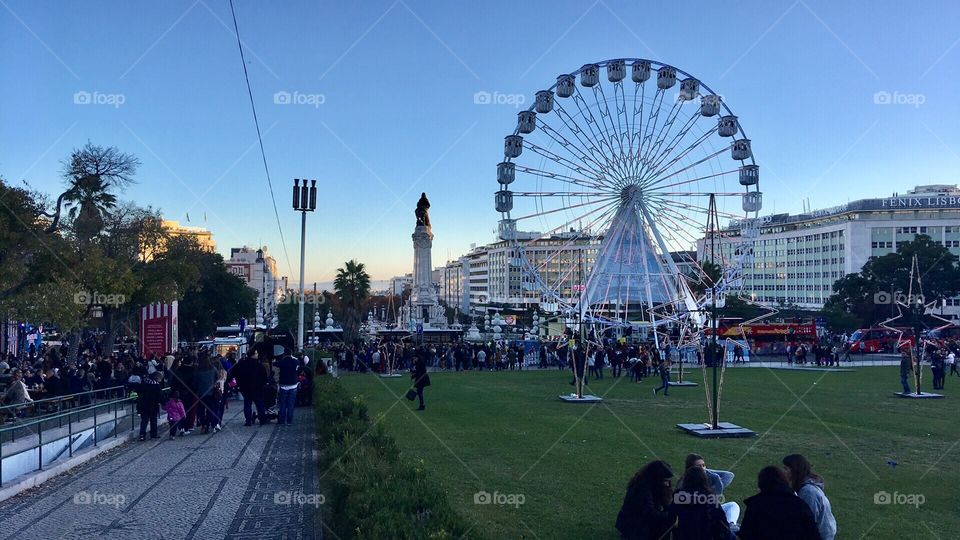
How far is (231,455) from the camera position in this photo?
45.2ft

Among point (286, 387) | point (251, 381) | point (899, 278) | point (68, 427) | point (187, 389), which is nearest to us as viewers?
point (68, 427)

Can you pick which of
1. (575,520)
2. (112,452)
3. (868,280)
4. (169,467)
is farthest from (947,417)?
(868,280)

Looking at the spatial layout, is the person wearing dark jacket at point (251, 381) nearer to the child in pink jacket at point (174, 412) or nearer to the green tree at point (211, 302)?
the child in pink jacket at point (174, 412)

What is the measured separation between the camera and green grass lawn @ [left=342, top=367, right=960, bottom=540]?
32.0 feet

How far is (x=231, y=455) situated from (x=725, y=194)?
34673 mm

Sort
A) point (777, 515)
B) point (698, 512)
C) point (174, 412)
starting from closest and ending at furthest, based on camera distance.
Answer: point (777, 515), point (698, 512), point (174, 412)

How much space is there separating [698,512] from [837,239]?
125 meters

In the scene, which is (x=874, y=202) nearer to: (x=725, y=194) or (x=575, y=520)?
(x=725, y=194)

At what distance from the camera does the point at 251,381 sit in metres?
17.5

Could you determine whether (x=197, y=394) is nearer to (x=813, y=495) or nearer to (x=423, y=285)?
(x=813, y=495)

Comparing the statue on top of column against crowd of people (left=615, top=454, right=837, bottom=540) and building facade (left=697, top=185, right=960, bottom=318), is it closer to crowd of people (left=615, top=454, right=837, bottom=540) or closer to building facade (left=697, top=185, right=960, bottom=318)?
building facade (left=697, top=185, right=960, bottom=318)

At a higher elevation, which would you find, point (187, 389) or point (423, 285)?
point (423, 285)

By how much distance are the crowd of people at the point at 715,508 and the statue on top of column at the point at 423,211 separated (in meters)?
81.0

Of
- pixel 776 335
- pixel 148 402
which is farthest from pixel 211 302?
pixel 148 402
